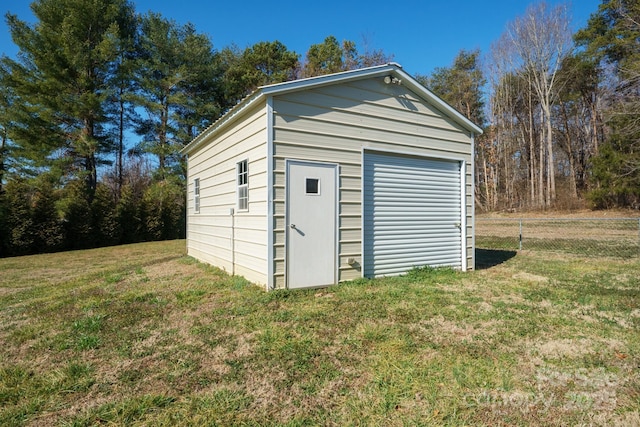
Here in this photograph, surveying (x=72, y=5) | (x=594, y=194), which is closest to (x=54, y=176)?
(x=72, y=5)

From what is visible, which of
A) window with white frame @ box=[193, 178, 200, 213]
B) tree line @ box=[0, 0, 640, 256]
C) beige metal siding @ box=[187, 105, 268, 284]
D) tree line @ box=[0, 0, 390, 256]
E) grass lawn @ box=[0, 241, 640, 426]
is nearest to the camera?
grass lawn @ box=[0, 241, 640, 426]

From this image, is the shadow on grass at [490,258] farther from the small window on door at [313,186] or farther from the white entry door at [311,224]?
the small window on door at [313,186]

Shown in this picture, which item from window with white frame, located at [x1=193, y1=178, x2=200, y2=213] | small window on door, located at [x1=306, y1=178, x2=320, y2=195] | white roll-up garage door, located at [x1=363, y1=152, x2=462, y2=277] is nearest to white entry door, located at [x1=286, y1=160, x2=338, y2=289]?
small window on door, located at [x1=306, y1=178, x2=320, y2=195]

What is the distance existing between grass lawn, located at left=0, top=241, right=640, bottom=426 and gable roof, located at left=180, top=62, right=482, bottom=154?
3029 mm

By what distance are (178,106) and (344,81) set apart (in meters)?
16.6

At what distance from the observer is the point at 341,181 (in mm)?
5352

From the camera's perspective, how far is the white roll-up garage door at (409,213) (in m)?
5.79

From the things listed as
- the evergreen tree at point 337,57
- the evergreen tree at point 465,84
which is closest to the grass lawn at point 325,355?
the evergreen tree at point 337,57

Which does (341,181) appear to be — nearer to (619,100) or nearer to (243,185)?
(243,185)

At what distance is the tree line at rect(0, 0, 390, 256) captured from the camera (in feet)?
45.5

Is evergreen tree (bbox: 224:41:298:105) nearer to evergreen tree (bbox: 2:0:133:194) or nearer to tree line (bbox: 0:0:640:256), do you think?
tree line (bbox: 0:0:640:256)

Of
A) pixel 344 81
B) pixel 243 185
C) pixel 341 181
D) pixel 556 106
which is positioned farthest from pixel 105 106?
pixel 556 106

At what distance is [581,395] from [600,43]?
24480 millimetres

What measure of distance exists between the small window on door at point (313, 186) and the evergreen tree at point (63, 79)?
15.1m
